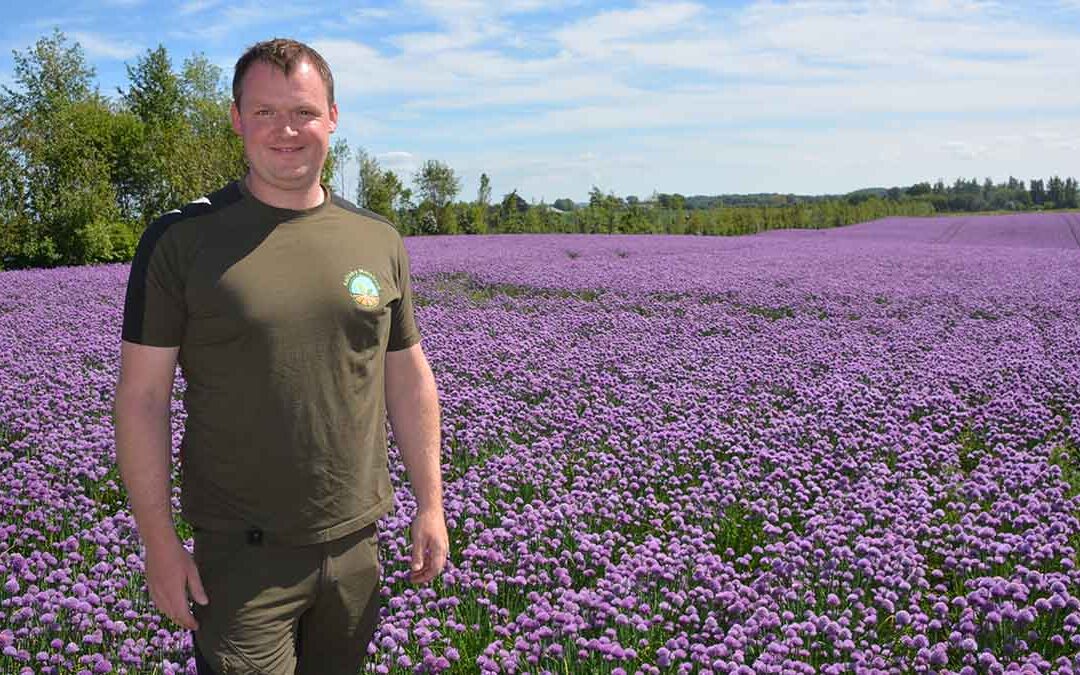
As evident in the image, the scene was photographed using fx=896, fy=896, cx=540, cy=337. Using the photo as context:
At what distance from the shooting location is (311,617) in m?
2.20

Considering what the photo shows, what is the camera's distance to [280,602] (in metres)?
2.06

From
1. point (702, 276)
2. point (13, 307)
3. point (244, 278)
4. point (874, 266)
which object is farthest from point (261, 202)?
point (874, 266)

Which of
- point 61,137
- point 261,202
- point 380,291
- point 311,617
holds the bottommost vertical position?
point 311,617

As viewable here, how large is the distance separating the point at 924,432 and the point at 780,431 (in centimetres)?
110

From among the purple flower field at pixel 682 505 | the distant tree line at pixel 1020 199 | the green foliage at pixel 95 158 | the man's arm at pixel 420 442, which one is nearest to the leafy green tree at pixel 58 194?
the green foliage at pixel 95 158

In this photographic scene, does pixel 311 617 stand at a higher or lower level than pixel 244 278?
lower

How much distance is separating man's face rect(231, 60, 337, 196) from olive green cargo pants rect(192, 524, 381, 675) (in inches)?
33.5

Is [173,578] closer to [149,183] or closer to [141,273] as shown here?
[141,273]

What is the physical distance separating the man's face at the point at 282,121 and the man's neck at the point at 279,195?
31mm

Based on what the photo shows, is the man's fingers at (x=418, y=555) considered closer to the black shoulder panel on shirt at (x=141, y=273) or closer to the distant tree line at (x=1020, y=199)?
the black shoulder panel on shirt at (x=141, y=273)

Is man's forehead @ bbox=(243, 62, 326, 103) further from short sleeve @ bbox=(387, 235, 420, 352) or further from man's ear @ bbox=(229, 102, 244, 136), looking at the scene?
short sleeve @ bbox=(387, 235, 420, 352)

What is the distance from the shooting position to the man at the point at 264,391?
2.02 meters

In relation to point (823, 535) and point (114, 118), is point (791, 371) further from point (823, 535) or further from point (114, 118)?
point (114, 118)

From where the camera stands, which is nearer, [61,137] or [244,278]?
[244,278]
